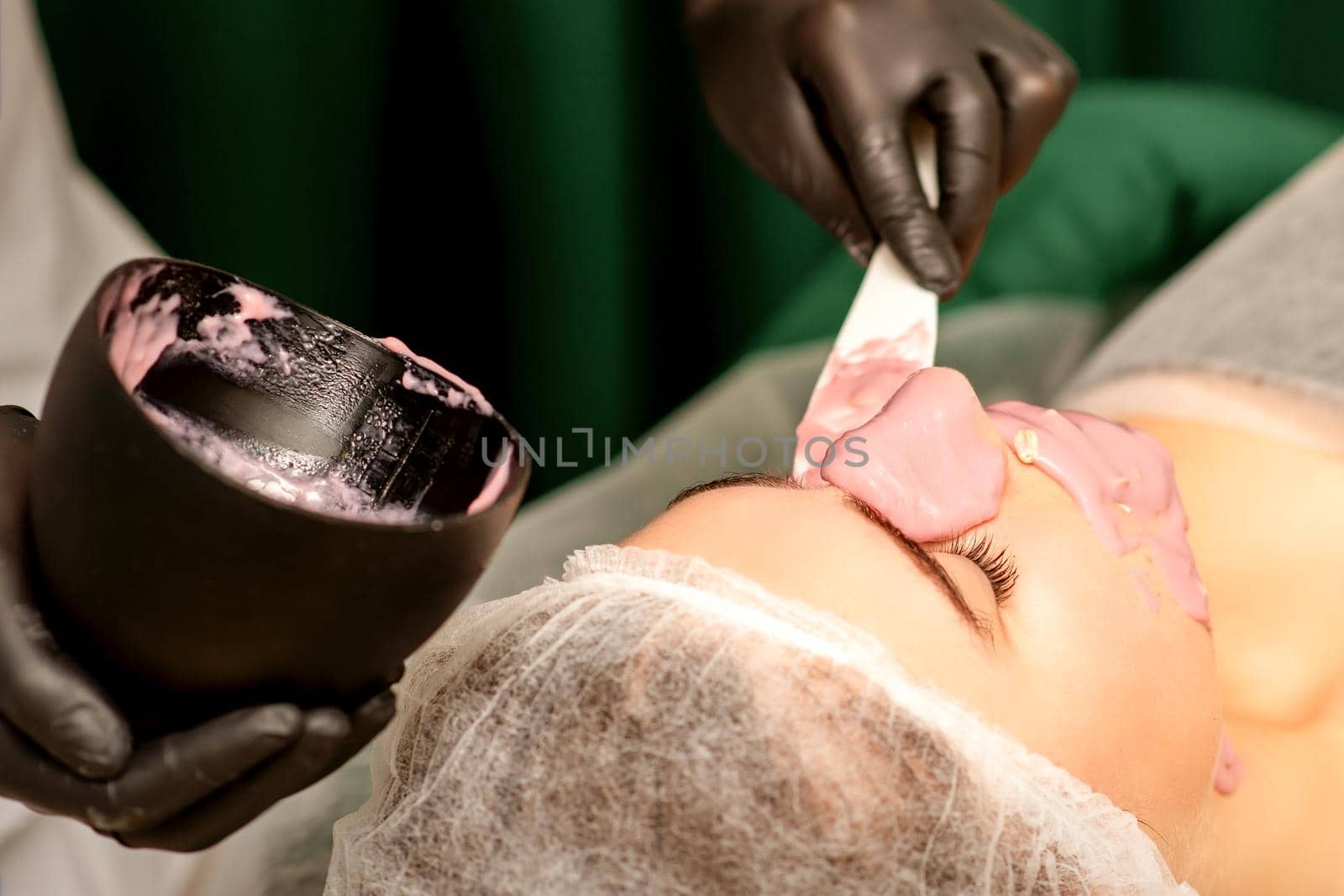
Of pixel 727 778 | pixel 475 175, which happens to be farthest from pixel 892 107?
pixel 475 175

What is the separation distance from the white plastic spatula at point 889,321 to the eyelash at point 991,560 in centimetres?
20

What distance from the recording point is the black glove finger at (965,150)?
104cm

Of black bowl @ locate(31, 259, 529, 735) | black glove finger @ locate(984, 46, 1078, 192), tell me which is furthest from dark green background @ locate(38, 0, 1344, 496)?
black bowl @ locate(31, 259, 529, 735)

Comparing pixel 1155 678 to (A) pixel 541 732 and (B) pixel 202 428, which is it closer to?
(A) pixel 541 732

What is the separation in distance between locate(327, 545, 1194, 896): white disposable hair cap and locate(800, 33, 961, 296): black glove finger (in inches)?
16.3

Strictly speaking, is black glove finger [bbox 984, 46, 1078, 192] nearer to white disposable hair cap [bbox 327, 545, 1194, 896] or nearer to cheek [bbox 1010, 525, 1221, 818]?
cheek [bbox 1010, 525, 1221, 818]

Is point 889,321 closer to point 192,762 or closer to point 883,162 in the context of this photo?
point 883,162

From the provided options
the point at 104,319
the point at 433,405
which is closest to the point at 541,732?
the point at 433,405

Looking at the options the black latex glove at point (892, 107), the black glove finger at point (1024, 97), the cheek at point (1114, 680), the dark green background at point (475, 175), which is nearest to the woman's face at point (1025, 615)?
the cheek at point (1114, 680)

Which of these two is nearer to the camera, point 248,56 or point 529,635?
point 529,635

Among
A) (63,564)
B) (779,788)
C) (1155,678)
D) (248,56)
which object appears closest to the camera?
(63,564)

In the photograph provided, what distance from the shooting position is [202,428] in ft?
2.37

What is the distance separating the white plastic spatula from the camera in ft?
3.22

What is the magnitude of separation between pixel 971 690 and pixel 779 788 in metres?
0.14
